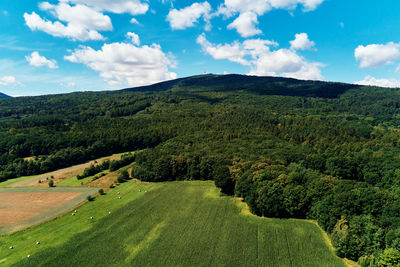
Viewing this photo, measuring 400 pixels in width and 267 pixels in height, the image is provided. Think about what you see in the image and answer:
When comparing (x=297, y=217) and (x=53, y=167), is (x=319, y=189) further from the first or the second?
(x=53, y=167)

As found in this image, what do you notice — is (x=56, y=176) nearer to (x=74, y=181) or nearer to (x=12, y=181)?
(x=74, y=181)

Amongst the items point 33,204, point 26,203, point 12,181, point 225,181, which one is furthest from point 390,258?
point 12,181

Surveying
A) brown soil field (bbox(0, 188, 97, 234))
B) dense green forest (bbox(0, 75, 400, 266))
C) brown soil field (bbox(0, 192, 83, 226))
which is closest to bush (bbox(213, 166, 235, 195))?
dense green forest (bbox(0, 75, 400, 266))

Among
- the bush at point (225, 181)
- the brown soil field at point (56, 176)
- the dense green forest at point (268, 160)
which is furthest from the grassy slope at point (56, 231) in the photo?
the brown soil field at point (56, 176)

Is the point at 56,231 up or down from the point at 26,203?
up

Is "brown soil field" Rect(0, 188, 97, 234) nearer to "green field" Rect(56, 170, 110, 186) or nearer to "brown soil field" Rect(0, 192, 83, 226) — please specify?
"brown soil field" Rect(0, 192, 83, 226)

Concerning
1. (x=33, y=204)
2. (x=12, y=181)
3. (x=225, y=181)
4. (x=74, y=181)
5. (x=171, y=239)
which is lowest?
(x=12, y=181)
